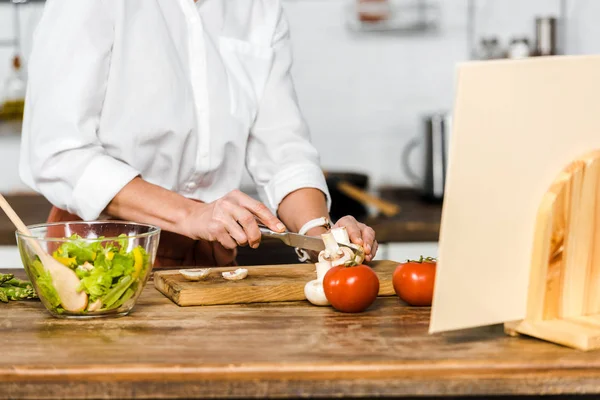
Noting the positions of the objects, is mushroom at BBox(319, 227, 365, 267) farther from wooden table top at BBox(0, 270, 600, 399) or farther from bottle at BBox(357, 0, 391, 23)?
bottle at BBox(357, 0, 391, 23)

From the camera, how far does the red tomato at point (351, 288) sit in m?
1.14

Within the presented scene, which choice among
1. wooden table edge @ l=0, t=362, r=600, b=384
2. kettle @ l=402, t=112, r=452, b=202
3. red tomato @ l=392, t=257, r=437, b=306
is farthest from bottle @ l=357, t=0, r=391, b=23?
wooden table edge @ l=0, t=362, r=600, b=384

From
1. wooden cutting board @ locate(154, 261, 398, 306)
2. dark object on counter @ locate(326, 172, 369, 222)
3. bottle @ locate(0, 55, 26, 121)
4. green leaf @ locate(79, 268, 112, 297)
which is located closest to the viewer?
green leaf @ locate(79, 268, 112, 297)

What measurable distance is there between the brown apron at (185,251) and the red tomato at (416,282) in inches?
23.3

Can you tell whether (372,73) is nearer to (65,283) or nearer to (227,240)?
(227,240)

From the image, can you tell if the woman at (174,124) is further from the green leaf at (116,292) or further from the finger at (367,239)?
the green leaf at (116,292)

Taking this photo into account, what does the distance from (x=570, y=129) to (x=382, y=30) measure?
2196 millimetres

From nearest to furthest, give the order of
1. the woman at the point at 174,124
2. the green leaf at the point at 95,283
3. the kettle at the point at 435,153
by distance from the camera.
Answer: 1. the green leaf at the point at 95,283
2. the woman at the point at 174,124
3. the kettle at the point at 435,153

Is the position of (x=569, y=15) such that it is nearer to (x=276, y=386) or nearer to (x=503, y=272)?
(x=503, y=272)

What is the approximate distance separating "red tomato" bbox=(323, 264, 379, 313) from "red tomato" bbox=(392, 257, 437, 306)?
5 centimetres

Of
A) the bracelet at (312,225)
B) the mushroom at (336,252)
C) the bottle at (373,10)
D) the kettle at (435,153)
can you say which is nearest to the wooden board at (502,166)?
the mushroom at (336,252)

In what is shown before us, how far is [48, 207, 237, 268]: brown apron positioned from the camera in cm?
171

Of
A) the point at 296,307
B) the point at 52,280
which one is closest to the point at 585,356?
the point at 296,307

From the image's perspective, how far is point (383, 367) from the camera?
0.90 meters
